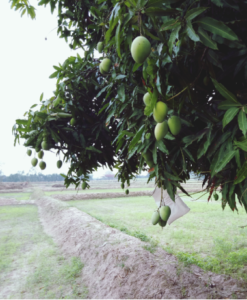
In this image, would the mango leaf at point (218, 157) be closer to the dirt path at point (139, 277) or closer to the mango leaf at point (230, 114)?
the mango leaf at point (230, 114)

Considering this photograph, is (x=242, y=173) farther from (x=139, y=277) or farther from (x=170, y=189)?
(x=139, y=277)

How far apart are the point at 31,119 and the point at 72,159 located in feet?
1.61

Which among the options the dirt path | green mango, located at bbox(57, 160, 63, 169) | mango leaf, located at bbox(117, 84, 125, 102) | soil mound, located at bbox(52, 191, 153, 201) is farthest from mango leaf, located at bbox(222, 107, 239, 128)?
soil mound, located at bbox(52, 191, 153, 201)

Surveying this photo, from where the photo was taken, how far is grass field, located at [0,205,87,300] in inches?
115

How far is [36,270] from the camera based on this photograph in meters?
3.60

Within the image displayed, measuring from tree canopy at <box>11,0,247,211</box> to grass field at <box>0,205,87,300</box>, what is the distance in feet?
5.45

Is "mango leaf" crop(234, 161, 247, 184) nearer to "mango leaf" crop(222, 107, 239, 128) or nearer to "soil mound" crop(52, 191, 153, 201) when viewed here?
"mango leaf" crop(222, 107, 239, 128)

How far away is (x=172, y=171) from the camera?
1369 mm

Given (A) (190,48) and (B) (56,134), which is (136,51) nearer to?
(A) (190,48)

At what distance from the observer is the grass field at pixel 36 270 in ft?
9.61

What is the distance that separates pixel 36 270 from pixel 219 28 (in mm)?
3949

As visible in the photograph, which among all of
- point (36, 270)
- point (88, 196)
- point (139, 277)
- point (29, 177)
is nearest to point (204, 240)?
point (139, 277)

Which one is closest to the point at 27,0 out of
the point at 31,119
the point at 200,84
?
the point at 31,119

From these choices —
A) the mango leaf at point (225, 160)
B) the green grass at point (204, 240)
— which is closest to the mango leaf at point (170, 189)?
the mango leaf at point (225, 160)
